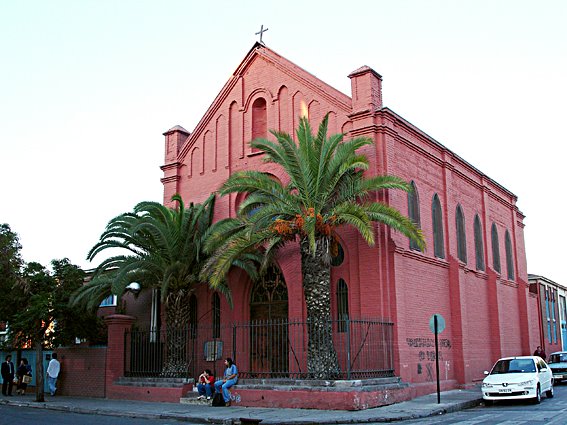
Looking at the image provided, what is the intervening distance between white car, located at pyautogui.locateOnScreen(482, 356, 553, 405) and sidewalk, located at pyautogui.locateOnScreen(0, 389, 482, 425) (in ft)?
2.72

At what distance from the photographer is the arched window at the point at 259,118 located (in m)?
26.1

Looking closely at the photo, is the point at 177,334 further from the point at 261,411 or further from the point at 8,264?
the point at 8,264

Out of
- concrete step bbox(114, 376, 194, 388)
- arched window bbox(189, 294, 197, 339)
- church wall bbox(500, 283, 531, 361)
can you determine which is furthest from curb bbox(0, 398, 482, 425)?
church wall bbox(500, 283, 531, 361)

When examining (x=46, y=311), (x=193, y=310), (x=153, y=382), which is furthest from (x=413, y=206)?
(x=46, y=311)

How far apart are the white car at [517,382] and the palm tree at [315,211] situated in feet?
15.0

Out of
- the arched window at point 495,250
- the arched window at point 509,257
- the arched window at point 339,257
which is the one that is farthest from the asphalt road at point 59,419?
the arched window at point 509,257

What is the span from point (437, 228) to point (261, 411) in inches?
454

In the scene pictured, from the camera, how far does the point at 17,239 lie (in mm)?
26516

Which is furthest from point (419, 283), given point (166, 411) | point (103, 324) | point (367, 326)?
point (103, 324)

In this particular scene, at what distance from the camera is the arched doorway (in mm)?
22484

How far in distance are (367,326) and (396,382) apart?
6.25 feet

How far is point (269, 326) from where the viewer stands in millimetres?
22344

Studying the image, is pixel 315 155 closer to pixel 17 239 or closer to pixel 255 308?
pixel 255 308

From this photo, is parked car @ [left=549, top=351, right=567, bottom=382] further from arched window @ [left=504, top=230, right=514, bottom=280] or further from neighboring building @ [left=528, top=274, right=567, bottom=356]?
neighboring building @ [left=528, top=274, right=567, bottom=356]
